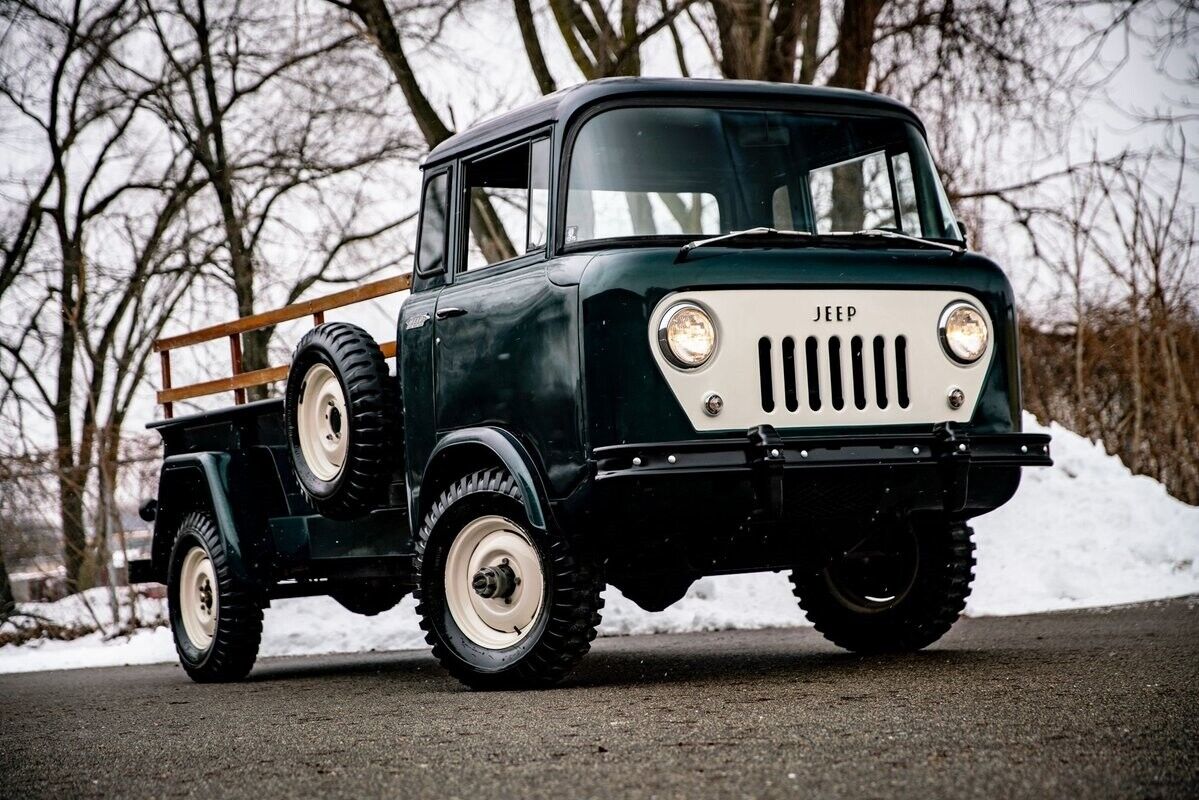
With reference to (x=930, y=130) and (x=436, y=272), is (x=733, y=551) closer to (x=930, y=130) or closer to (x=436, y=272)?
(x=436, y=272)

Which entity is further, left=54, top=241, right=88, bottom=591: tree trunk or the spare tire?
left=54, top=241, right=88, bottom=591: tree trunk

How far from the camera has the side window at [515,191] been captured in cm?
666

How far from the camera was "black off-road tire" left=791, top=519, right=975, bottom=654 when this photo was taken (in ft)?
23.9

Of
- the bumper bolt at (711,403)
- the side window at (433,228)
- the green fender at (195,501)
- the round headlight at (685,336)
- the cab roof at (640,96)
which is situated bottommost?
the green fender at (195,501)

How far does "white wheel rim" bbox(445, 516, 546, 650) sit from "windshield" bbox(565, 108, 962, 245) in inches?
52.8

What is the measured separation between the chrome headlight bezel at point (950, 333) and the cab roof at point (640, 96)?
4.00 feet

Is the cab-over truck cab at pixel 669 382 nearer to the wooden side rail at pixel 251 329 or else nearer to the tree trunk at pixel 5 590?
the wooden side rail at pixel 251 329

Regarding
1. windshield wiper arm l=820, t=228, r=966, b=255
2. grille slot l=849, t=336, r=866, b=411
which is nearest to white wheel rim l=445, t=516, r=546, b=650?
grille slot l=849, t=336, r=866, b=411

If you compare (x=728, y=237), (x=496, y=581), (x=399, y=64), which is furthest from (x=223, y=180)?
(x=728, y=237)

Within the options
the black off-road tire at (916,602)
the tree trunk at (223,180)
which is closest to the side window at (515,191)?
the black off-road tire at (916,602)

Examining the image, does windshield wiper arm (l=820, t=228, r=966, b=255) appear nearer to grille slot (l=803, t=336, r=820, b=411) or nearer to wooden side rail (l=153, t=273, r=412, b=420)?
grille slot (l=803, t=336, r=820, b=411)

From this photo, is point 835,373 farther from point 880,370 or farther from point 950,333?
point 950,333

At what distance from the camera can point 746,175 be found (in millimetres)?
6934

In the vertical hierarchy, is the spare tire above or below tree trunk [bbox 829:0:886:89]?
below
